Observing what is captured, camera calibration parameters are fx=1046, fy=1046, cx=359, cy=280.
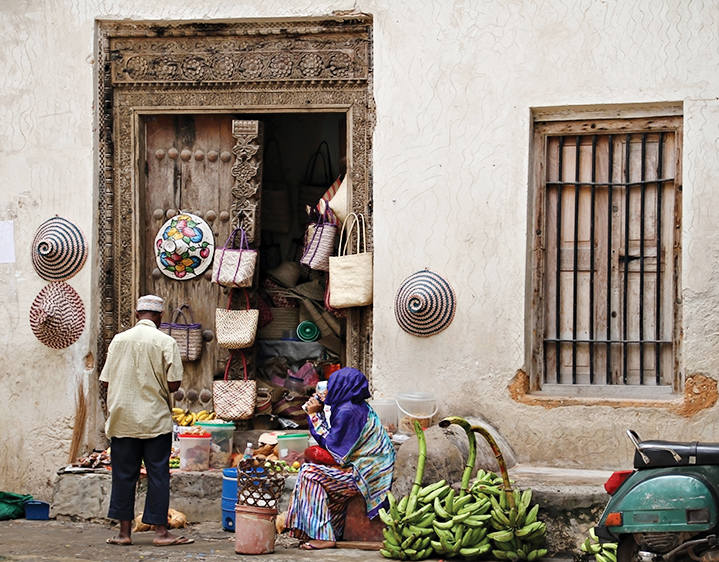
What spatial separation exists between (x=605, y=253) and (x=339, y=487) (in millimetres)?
2660

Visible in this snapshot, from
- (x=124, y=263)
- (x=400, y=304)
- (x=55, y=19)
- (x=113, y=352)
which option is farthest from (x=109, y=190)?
(x=400, y=304)

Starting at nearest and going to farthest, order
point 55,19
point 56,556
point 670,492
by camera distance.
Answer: point 670,492 → point 56,556 → point 55,19

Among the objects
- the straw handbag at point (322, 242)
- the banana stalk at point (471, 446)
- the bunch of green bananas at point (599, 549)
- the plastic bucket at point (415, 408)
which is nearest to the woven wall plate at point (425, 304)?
the plastic bucket at point (415, 408)

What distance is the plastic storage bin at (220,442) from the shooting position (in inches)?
306

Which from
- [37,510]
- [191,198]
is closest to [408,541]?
[37,510]

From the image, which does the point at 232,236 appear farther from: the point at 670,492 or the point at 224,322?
the point at 670,492

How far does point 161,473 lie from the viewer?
22.1ft

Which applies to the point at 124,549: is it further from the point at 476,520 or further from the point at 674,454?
the point at 674,454

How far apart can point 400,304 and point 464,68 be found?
5.85 ft

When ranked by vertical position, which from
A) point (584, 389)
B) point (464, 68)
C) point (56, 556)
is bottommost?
point (56, 556)

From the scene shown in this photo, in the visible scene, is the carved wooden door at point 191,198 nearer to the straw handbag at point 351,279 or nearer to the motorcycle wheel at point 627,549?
the straw handbag at point 351,279

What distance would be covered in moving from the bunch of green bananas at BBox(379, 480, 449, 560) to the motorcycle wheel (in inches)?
49.4

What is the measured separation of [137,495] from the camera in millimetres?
7699

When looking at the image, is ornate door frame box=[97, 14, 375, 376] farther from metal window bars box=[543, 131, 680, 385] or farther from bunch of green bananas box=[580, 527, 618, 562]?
bunch of green bananas box=[580, 527, 618, 562]
